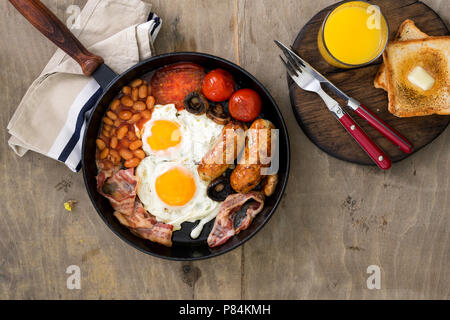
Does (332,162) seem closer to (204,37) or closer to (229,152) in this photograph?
(229,152)

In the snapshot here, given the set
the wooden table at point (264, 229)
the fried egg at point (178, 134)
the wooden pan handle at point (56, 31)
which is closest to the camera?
the wooden pan handle at point (56, 31)

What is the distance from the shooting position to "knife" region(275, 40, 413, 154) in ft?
5.82

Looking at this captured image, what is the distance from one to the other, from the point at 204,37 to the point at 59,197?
48.1 inches

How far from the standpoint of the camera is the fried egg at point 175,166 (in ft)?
6.16

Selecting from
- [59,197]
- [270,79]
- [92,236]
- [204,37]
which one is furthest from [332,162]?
[59,197]

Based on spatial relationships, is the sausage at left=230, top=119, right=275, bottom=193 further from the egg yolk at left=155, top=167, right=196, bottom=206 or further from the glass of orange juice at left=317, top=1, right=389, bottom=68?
the glass of orange juice at left=317, top=1, right=389, bottom=68

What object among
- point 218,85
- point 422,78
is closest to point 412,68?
point 422,78

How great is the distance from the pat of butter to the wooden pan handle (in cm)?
157

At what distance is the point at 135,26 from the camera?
1.88 metres

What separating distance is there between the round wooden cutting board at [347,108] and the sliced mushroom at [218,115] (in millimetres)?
363

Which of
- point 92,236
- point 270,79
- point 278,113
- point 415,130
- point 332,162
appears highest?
point 270,79

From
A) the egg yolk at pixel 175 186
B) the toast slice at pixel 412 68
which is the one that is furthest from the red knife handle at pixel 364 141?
the egg yolk at pixel 175 186

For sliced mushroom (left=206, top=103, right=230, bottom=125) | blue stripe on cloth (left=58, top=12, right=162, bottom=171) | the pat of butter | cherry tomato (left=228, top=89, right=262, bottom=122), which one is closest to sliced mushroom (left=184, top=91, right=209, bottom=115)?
sliced mushroom (left=206, top=103, right=230, bottom=125)

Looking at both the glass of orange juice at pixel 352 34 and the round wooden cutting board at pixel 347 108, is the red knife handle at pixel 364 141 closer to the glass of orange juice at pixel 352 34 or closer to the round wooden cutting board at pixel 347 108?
the round wooden cutting board at pixel 347 108
